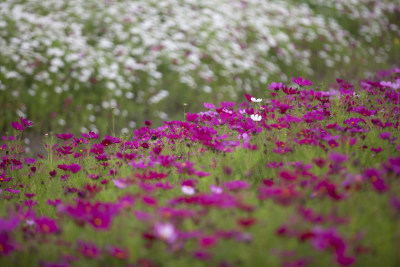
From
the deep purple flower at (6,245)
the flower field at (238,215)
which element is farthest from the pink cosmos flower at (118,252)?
the deep purple flower at (6,245)

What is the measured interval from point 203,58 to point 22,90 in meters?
3.35

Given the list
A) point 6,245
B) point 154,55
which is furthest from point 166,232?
point 154,55

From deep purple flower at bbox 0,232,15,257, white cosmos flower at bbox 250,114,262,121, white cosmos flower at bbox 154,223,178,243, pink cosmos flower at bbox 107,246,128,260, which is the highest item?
white cosmos flower at bbox 154,223,178,243

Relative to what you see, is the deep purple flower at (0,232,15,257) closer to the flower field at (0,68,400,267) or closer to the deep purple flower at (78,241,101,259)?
the flower field at (0,68,400,267)

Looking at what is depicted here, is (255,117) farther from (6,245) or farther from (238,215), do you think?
(6,245)

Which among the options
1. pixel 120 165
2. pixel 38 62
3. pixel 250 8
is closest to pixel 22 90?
pixel 38 62

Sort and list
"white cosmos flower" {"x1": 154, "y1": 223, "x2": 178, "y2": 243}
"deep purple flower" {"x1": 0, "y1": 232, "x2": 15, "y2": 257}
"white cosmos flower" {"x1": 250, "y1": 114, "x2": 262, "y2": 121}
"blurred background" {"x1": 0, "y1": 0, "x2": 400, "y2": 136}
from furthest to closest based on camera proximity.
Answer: "blurred background" {"x1": 0, "y1": 0, "x2": 400, "y2": 136} → "white cosmos flower" {"x1": 250, "y1": 114, "x2": 262, "y2": 121} → "deep purple flower" {"x1": 0, "y1": 232, "x2": 15, "y2": 257} → "white cosmos flower" {"x1": 154, "y1": 223, "x2": 178, "y2": 243}

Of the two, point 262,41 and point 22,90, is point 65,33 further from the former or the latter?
point 262,41

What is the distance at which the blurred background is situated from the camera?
5.53 m

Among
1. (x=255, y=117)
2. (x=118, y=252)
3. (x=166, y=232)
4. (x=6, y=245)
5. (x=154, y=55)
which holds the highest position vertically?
(x=166, y=232)

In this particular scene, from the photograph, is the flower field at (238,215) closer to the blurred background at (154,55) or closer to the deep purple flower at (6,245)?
the deep purple flower at (6,245)

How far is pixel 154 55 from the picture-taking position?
676 cm

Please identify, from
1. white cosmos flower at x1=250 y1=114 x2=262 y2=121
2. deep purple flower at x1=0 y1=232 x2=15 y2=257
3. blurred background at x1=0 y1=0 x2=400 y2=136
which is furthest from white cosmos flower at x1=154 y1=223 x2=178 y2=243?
blurred background at x1=0 y1=0 x2=400 y2=136

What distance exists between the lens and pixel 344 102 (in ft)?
11.1
